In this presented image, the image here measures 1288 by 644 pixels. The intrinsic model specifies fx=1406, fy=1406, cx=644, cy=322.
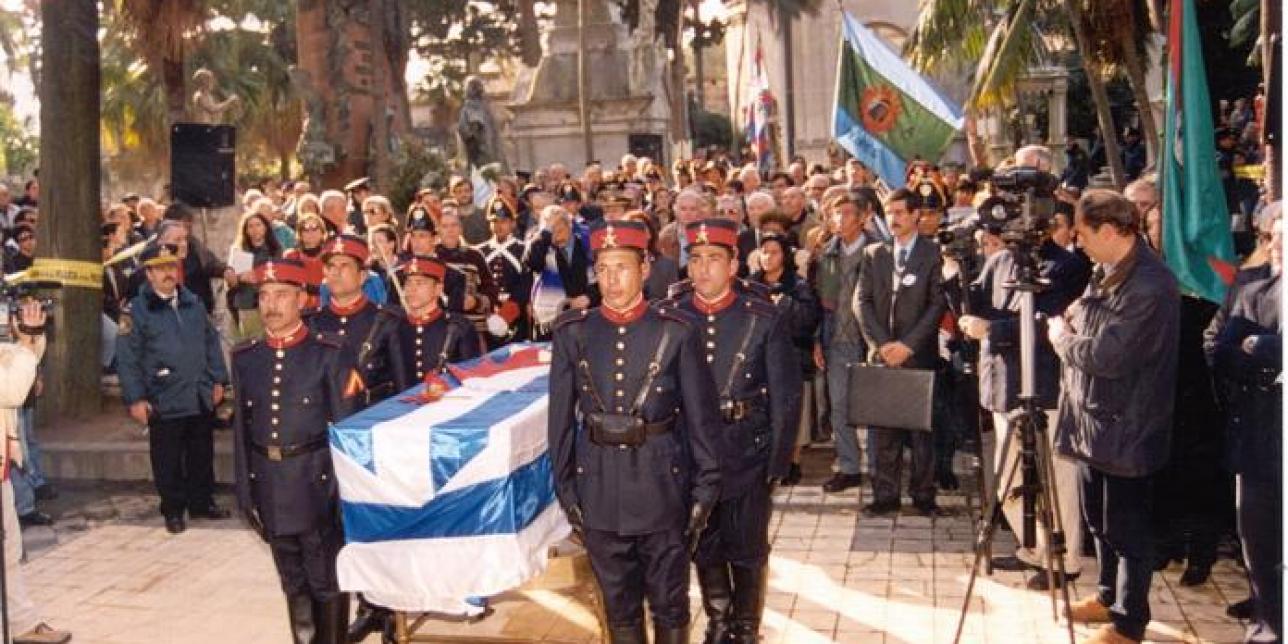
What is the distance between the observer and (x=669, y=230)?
35.2 ft

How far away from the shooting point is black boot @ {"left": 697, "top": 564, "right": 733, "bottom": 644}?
5.93m

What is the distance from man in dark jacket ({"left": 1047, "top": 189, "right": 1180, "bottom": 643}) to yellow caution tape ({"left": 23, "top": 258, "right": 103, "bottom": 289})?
824 cm

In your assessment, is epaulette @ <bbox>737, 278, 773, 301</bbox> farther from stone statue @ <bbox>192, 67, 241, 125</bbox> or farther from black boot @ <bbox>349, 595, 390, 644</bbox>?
stone statue @ <bbox>192, 67, 241, 125</bbox>

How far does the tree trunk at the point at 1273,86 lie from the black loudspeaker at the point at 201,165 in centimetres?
905

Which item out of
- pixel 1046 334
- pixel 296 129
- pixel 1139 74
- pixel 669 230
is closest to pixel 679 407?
pixel 1046 334

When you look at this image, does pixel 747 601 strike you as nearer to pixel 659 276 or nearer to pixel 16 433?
pixel 16 433

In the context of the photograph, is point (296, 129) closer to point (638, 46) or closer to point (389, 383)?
point (638, 46)

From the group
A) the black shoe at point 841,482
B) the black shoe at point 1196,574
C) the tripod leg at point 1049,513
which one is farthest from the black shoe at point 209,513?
the black shoe at point 1196,574

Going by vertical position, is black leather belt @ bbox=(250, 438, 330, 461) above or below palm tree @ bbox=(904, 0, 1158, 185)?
below

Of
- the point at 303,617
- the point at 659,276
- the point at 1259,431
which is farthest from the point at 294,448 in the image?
the point at 659,276

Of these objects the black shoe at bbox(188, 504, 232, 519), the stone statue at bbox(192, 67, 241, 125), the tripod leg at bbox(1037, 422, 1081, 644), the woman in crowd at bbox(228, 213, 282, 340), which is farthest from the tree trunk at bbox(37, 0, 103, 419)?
the tripod leg at bbox(1037, 422, 1081, 644)

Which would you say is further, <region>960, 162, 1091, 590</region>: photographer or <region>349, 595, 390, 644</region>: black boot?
<region>960, 162, 1091, 590</region>: photographer

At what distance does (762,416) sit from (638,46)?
74.7 ft

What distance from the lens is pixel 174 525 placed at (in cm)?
875
